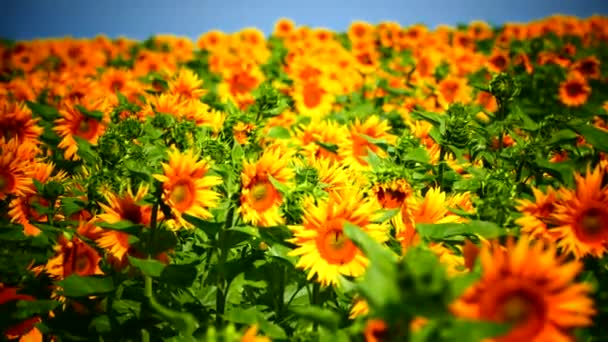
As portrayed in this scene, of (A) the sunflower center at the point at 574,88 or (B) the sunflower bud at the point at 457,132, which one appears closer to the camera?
(B) the sunflower bud at the point at 457,132

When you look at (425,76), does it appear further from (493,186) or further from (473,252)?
(473,252)

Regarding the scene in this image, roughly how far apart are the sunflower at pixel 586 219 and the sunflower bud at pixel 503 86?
1.40 m

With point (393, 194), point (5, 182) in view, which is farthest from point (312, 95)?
point (5, 182)

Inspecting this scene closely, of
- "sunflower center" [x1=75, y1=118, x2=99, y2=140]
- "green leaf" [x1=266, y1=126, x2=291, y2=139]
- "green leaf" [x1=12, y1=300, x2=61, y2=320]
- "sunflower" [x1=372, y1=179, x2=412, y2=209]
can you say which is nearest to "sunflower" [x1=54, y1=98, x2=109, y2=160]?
"sunflower center" [x1=75, y1=118, x2=99, y2=140]

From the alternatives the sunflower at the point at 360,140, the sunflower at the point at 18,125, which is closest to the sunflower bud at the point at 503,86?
the sunflower at the point at 360,140

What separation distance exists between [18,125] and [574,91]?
6.83m

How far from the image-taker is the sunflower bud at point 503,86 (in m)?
3.27

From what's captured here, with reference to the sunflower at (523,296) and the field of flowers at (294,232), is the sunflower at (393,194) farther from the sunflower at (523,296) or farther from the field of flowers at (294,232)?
the sunflower at (523,296)

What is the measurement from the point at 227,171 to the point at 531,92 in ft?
20.9

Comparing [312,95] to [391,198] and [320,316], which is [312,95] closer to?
[391,198]

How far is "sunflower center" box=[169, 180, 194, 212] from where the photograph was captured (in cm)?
239

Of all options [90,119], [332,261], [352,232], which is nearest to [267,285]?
[332,261]

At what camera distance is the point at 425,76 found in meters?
7.39

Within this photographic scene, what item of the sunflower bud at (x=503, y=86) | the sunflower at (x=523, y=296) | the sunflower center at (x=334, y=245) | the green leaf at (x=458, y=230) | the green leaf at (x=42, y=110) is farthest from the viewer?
the green leaf at (x=42, y=110)
